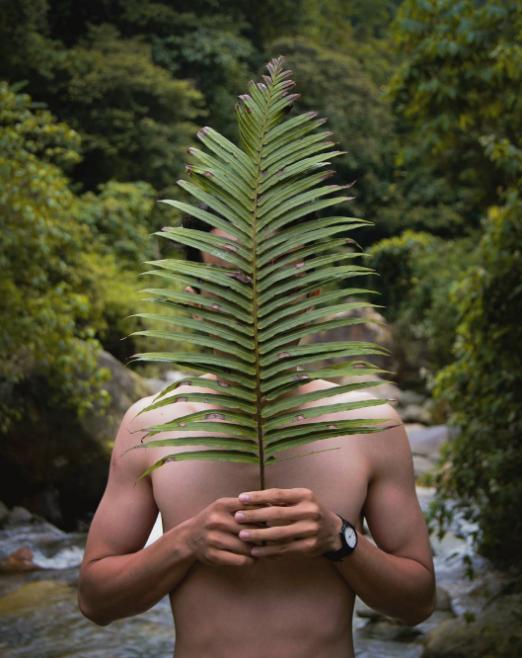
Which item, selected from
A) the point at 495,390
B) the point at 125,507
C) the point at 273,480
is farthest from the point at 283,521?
the point at 495,390

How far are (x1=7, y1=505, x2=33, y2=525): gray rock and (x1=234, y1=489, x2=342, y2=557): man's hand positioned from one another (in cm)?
821

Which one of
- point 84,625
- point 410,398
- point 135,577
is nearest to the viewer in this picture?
point 135,577

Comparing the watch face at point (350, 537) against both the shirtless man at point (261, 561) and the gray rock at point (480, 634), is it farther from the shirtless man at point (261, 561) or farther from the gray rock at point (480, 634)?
the gray rock at point (480, 634)

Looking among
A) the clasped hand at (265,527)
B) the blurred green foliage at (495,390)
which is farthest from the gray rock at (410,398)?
the clasped hand at (265,527)

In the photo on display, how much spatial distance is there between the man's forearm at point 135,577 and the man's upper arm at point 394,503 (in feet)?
1.39

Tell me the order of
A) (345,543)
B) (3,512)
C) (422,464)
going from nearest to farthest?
(345,543), (3,512), (422,464)

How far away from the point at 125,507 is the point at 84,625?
205 inches

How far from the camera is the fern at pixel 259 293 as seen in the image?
158 cm

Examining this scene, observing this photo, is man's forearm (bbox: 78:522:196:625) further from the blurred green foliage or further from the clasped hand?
the blurred green foliage

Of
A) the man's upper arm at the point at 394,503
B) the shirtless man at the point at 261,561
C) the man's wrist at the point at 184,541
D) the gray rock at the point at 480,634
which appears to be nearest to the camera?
the man's wrist at the point at 184,541

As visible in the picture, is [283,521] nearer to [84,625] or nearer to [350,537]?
[350,537]

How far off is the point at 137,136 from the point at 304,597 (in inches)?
798

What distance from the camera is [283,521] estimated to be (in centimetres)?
152

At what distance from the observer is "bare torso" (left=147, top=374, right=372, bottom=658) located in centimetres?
177
